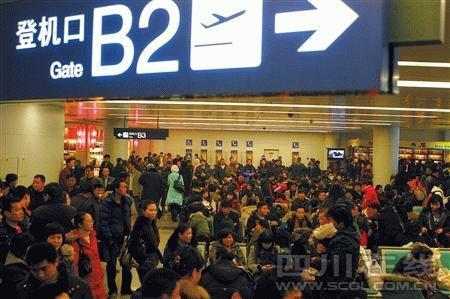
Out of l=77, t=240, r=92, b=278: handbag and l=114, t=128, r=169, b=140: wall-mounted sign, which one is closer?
l=77, t=240, r=92, b=278: handbag

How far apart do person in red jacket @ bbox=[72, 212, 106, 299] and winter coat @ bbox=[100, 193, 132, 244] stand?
84.1 inches

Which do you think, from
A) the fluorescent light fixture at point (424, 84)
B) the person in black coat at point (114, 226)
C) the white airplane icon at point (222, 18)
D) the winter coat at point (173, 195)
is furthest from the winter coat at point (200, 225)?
the winter coat at point (173, 195)

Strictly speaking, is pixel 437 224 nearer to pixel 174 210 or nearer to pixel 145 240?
pixel 145 240

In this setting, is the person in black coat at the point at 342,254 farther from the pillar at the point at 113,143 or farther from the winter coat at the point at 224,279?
the pillar at the point at 113,143

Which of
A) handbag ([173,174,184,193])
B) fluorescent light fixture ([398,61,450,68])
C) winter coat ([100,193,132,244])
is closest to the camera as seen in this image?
fluorescent light fixture ([398,61,450,68])

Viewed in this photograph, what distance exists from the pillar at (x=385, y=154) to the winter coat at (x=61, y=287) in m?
22.6

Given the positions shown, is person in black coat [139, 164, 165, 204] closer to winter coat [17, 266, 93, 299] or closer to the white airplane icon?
winter coat [17, 266, 93, 299]

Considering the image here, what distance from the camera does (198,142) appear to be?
136 feet

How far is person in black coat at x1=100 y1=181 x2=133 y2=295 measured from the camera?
324 inches

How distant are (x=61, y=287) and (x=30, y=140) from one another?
8822 mm

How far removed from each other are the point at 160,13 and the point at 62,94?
1200mm

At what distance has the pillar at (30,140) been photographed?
10711mm

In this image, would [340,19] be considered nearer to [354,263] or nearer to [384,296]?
[354,263]

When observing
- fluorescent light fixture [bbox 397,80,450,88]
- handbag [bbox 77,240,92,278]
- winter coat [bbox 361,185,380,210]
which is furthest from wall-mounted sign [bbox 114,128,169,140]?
handbag [bbox 77,240,92,278]
